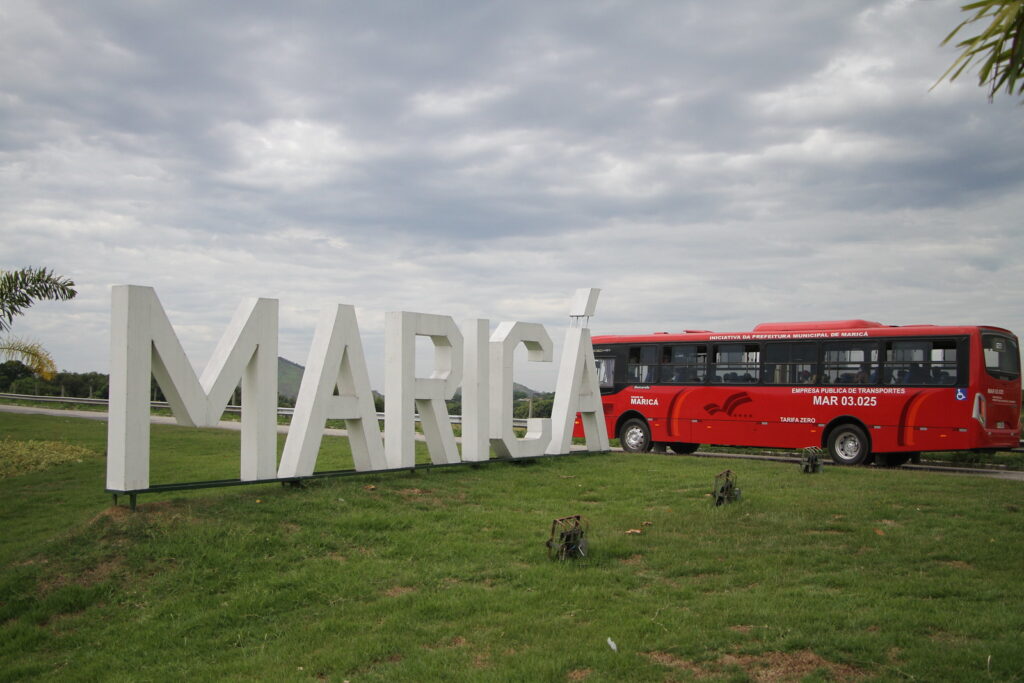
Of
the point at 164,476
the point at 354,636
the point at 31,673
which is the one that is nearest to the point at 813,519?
the point at 354,636

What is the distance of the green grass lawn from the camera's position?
6348mm

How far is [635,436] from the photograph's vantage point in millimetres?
21984

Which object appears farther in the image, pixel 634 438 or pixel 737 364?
pixel 634 438

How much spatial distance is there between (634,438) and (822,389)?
508cm

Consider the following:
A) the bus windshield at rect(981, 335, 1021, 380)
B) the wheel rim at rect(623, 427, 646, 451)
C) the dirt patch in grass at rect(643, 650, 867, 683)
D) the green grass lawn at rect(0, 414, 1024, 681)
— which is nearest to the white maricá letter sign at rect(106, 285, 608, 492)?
the green grass lawn at rect(0, 414, 1024, 681)

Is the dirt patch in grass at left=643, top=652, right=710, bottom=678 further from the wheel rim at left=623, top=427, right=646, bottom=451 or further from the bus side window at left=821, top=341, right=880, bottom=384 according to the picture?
the wheel rim at left=623, top=427, right=646, bottom=451

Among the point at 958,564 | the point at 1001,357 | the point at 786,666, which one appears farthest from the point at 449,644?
the point at 1001,357

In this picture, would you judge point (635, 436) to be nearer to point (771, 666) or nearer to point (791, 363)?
point (791, 363)

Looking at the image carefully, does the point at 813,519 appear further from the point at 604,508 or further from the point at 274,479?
the point at 274,479

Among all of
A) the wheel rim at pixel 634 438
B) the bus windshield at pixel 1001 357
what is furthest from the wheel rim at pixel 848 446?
the wheel rim at pixel 634 438

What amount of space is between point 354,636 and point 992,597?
18.3 feet

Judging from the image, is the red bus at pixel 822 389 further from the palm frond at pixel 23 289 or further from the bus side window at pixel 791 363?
the palm frond at pixel 23 289

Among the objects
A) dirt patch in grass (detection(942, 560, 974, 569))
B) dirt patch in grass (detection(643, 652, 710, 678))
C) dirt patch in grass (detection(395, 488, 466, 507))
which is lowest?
dirt patch in grass (detection(643, 652, 710, 678))

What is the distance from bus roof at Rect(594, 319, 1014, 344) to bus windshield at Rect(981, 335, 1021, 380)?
0.73ft
